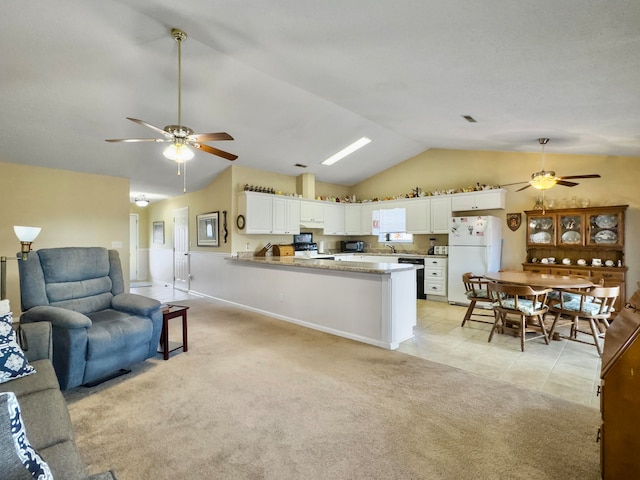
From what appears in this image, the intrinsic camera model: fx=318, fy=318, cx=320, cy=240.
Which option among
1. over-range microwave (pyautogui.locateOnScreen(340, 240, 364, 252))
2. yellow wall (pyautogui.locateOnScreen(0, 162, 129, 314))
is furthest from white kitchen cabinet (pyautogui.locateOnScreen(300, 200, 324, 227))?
yellow wall (pyautogui.locateOnScreen(0, 162, 129, 314))

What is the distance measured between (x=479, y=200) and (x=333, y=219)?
120 inches

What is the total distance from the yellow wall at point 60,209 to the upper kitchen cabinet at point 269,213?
2.32 m

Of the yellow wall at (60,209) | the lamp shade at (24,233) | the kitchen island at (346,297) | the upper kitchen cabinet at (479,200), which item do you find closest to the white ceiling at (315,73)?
the yellow wall at (60,209)

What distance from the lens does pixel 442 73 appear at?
2.70 metres

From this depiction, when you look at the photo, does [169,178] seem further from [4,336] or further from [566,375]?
[566,375]

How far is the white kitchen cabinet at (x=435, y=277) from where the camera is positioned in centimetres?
607

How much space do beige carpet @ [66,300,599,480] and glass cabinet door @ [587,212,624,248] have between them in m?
3.44

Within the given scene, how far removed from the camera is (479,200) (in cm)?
583

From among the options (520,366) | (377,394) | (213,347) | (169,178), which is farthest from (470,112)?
(169,178)

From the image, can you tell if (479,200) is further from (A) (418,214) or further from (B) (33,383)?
(B) (33,383)

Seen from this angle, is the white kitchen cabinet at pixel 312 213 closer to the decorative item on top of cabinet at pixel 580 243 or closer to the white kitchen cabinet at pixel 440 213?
the white kitchen cabinet at pixel 440 213

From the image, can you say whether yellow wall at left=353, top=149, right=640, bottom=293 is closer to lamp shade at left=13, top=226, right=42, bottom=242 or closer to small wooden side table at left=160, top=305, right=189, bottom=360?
small wooden side table at left=160, top=305, right=189, bottom=360

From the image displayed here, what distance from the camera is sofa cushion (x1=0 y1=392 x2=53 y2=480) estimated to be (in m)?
0.84

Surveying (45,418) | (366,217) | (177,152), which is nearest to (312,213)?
(366,217)
